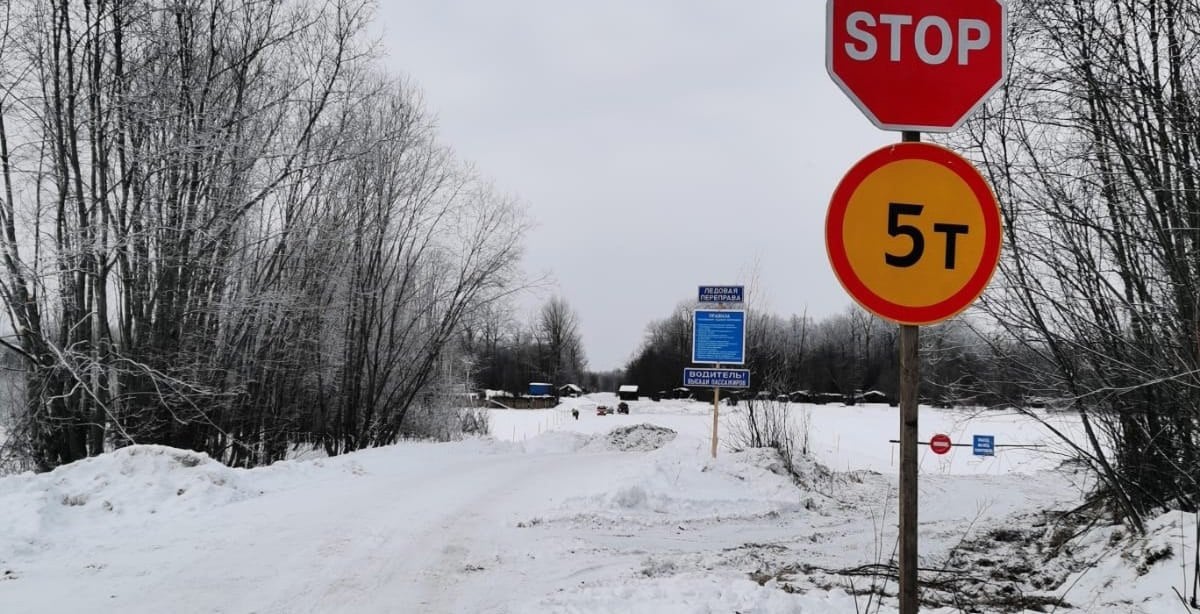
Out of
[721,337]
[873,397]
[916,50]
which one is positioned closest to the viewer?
[916,50]

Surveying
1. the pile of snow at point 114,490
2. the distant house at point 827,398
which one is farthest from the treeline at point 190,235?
the distant house at point 827,398

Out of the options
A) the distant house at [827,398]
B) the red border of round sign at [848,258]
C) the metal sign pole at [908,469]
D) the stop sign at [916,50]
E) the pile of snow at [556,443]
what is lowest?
the pile of snow at [556,443]

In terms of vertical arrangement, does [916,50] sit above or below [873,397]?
above

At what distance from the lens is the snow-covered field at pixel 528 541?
16.7ft

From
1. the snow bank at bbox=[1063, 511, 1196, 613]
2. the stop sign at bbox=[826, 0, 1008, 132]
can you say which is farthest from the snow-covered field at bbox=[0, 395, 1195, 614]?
the stop sign at bbox=[826, 0, 1008, 132]

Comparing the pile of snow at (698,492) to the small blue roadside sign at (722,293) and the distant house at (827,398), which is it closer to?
the small blue roadside sign at (722,293)

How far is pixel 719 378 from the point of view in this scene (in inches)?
547

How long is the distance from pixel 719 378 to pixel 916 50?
37.0 feet

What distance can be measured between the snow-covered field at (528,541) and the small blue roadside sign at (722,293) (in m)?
3.04

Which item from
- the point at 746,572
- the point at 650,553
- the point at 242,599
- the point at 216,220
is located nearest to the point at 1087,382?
the point at 746,572

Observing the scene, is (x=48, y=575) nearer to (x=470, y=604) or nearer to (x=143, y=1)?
(x=470, y=604)

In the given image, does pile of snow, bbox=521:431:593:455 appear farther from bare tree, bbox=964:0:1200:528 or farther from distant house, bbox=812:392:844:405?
distant house, bbox=812:392:844:405

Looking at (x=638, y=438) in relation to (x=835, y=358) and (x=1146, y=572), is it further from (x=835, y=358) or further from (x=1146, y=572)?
(x=835, y=358)

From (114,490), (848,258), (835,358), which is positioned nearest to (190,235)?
(114,490)
